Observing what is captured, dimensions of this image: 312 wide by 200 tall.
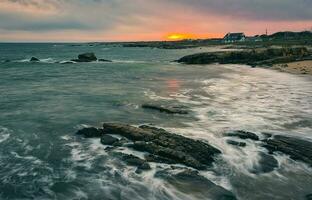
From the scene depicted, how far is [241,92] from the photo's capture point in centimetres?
4584

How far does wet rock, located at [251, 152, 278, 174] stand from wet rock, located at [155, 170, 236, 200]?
318cm

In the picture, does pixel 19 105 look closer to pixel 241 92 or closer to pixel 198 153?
pixel 198 153

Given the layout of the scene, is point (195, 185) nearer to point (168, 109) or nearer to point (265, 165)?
point (265, 165)

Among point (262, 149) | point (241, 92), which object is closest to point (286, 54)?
point (241, 92)

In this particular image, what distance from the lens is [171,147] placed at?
68.6 ft

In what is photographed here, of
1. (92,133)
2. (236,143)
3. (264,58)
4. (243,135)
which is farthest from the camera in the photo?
(264,58)

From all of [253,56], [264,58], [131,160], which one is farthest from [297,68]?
[131,160]

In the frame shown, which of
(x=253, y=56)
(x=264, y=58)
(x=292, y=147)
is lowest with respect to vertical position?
(x=292, y=147)

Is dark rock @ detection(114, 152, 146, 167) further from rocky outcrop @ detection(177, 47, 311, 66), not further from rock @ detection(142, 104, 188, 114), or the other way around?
rocky outcrop @ detection(177, 47, 311, 66)

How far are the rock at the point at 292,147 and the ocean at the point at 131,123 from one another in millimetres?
486

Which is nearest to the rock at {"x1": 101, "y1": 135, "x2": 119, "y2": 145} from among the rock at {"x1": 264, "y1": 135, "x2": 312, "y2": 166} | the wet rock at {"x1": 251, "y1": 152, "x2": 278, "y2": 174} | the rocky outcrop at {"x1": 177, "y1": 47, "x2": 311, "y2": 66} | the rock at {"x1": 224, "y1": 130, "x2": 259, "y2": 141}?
the rock at {"x1": 224, "y1": 130, "x2": 259, "y2": 141}

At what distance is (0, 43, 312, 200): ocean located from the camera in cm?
1731

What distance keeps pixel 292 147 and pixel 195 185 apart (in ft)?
25.6

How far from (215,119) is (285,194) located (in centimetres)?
1334
